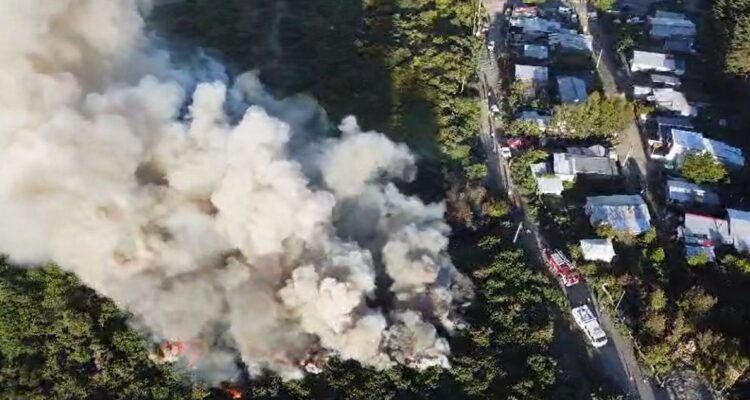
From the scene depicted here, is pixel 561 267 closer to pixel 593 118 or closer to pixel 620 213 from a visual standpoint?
pixel 620 213

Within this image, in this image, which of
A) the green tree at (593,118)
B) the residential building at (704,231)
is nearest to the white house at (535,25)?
the green tree at (593,118)

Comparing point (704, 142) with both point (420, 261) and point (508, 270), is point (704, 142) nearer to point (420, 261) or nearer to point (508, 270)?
point (508, 270)

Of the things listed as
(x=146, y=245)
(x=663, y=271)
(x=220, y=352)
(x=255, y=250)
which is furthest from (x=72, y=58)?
(x=663, y=271)

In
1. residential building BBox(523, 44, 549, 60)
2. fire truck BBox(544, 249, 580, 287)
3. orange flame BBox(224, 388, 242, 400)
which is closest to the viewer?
orange flame BBox(224, 388, 242, 400)

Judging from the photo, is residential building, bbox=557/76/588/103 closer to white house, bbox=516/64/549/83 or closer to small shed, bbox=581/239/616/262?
white house, bbox=516/64/549/83

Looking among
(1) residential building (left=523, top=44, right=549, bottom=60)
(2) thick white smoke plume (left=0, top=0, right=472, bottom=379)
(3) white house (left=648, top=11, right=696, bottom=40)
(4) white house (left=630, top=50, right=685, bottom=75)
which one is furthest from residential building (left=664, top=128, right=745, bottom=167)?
(2) thick white smoke plume (left=0, top=0, right=472, bottom=379)

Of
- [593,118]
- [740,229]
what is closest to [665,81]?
[593,118]
